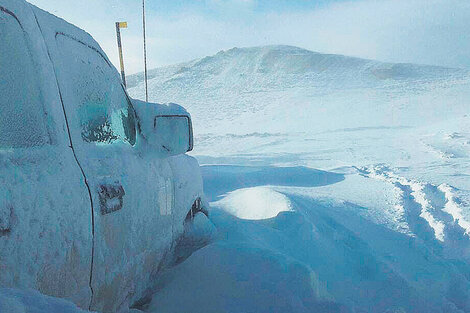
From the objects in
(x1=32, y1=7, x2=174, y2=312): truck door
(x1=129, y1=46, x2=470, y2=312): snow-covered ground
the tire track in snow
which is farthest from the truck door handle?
the tire track in snow

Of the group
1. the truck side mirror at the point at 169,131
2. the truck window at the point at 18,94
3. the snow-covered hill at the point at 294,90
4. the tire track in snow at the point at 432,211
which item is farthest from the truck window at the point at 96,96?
the snow-covered hill at the point at 294,90

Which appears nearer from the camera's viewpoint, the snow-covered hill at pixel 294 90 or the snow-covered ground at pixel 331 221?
the snow-covered ground at pixel 331 221

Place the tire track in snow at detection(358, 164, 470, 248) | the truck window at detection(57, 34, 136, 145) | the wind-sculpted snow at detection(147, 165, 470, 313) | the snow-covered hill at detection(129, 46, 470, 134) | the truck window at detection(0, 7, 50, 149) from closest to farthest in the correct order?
the truck window at detection(0, 7, 50, 149) → the truck window at detection(57, 34, 136, 145) → the wind-sculpted snow at detection(147, 165, 470, 313) → the tire track in snow at detection(358, 164, 470, 248) → the snow-covered hill at detection(129, 46, 470, 134)

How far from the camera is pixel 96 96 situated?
6.68 ft

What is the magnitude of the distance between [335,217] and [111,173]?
3.41 meters

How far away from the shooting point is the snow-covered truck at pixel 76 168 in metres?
1.24

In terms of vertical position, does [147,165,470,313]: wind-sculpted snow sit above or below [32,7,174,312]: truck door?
below

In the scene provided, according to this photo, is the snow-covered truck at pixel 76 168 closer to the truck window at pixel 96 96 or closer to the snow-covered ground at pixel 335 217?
Result: the truck window at pixel 96 96

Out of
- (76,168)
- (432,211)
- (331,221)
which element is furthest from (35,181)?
(432,211)

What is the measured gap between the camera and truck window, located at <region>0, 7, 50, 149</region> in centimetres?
134

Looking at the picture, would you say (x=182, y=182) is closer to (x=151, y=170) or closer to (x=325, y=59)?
(x=151, y=170)

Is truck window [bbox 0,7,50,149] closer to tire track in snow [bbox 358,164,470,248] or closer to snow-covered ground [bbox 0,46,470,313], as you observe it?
snow-covered ground [bbox 0,46,470,313]

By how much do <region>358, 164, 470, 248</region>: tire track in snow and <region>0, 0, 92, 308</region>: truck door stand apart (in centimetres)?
394

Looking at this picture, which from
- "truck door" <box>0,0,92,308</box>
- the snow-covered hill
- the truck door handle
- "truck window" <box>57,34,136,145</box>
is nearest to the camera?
"truck door" <box>0,0,92,308</box>
